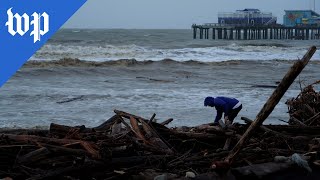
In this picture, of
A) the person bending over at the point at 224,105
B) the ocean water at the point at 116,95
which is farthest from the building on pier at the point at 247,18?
the person bending over at the point at 224,105

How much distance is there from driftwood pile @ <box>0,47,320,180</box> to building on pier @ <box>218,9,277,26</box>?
69764 millimetres

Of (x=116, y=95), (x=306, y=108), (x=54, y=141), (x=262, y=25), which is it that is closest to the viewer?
(x=54, y=141)

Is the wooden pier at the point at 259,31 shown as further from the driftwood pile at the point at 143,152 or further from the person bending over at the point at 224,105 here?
the driftwood pile at the point at 143,152

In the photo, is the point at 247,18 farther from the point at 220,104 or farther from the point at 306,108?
the point at 306,108

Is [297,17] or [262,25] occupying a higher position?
[297,17]

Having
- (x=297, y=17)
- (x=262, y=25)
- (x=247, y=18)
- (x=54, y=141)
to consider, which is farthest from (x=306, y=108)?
(x=297, y=17)

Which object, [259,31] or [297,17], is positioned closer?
[259,31]

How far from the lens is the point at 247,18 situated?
72.6 metres

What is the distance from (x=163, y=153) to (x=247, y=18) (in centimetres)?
7133

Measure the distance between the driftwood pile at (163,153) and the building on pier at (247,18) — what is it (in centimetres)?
6976

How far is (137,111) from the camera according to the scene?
12234mm

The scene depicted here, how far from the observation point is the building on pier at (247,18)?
72.3 metres

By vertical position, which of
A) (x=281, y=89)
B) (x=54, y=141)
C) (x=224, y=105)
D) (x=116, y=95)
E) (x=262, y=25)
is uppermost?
(x=262, y=25)

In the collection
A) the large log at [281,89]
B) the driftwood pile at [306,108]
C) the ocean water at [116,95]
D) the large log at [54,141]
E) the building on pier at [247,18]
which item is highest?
the building on pier at [247,18]
